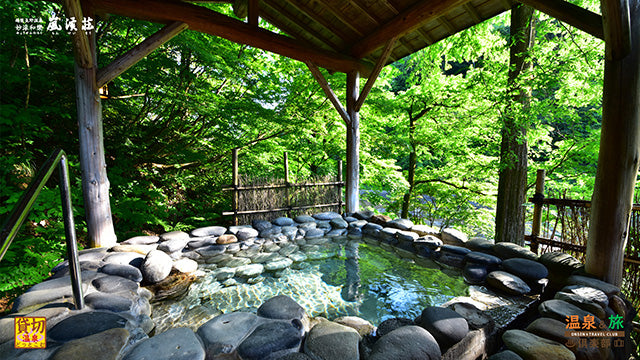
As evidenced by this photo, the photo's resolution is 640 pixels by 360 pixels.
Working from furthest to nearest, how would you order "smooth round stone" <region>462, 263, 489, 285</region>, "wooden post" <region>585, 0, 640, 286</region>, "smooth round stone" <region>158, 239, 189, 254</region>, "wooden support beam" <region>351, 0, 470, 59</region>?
"smooth round stone" <region>158, 239, 189, 254</region> < "wooden support beam" <region>351, 0, 470, 59</region> < "smooth round stone" <region>462, 263, 489, 285</region> < "wooden post" <region>585, 0, 640, 286</region>

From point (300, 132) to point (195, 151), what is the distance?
2.41m

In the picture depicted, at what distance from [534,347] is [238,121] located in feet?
15.9

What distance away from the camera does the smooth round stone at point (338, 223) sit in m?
4.65

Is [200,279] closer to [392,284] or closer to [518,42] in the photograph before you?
[392,284]

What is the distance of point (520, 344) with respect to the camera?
153cm

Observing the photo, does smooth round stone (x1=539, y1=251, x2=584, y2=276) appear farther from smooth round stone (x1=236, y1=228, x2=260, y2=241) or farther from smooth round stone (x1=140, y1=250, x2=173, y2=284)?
smooth round stone (x1=140, y1=250, x2=173, y2=284)

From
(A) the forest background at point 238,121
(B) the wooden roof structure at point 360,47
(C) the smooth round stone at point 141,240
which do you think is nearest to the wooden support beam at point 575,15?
(B) the wooden roof structure at point 360,47

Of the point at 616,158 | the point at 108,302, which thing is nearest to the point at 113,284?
the point at 108,302

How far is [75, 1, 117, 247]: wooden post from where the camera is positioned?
2877 mm

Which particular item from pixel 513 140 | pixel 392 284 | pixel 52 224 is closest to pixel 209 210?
pixel 52 224

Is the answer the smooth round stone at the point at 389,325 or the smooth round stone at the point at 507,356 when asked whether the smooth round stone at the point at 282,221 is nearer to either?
the smooth round stone at the point at 389,325

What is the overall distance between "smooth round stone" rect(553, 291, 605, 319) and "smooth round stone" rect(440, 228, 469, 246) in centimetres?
152

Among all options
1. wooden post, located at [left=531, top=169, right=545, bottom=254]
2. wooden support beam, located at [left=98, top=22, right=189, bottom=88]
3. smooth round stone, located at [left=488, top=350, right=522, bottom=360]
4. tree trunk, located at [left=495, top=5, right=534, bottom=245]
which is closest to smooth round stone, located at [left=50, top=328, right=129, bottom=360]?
smooth round stone, located at [left=488, top=350, right=522, bottom=360]

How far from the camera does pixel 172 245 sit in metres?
3.39
